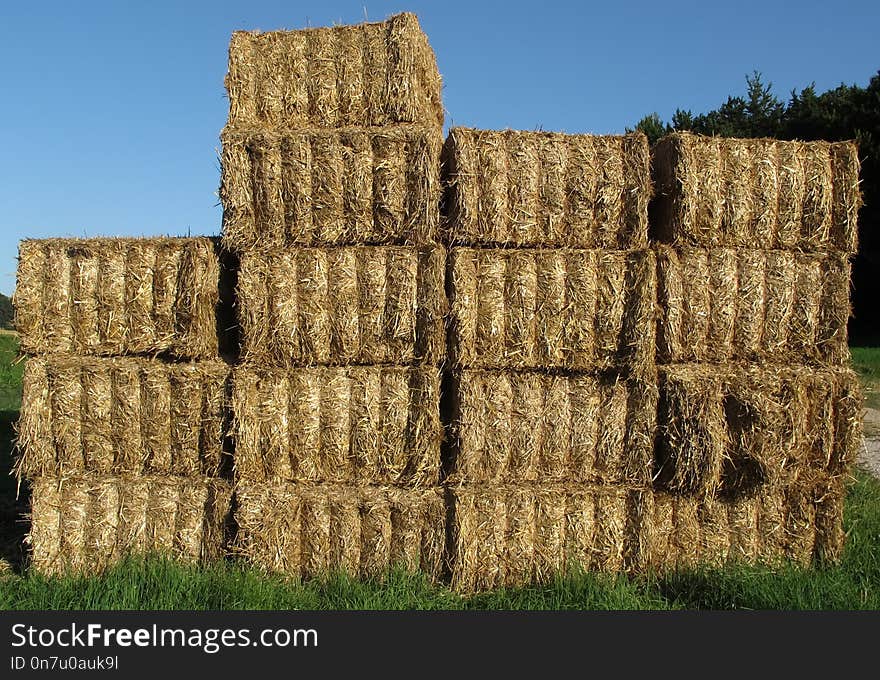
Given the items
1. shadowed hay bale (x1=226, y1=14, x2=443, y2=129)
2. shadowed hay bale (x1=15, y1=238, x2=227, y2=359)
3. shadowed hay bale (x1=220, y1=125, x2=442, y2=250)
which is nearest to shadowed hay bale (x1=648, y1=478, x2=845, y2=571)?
shadowed hay bale (x1=220, y1=125, x2=442, y2=250)

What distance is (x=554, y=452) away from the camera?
6195mm

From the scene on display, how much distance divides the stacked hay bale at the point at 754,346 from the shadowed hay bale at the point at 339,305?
2091 mm

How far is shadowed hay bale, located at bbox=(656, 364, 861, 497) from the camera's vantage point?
605 centimetres

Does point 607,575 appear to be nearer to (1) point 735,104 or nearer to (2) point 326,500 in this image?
(2) point 326,500

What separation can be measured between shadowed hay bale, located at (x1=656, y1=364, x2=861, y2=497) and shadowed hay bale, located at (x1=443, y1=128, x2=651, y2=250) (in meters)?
1.43

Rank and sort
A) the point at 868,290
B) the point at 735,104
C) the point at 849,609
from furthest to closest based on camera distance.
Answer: the point at 735,104 < the point at 868,290 < the point at 849,609

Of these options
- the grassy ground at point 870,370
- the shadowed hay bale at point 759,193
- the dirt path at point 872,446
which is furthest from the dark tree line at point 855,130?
the shadowed hay bale at point 759,193

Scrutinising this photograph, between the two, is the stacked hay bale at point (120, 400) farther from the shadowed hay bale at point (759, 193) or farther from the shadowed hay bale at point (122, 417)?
the shadowed hay bale at point (759, 193)

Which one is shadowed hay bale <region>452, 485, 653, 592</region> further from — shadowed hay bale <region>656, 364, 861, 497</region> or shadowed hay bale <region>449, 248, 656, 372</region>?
shadowed hay bale <region>449, 248, 656, 372</region>

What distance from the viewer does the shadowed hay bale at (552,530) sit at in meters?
6.04

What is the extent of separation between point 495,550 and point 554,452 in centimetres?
95

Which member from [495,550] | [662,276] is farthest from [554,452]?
[662,276]

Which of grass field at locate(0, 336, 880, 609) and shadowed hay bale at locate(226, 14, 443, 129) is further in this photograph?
shadowed hay bale at locate(226, 14, 443, 129)

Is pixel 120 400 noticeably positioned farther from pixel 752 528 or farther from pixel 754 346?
pixel 752 528
